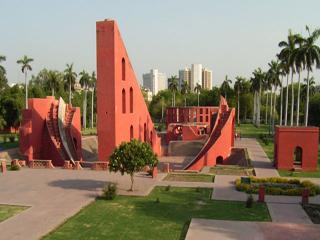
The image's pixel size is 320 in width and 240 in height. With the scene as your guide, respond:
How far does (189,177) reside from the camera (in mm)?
25031

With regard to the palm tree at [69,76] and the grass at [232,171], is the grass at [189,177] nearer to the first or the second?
the grass at [232,171]

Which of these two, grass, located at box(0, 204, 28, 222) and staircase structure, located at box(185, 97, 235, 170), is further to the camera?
staircase structure, located at box(185, 97, 235, 170)

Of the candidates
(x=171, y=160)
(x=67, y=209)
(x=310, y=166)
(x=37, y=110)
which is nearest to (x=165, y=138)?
(x=171, y=160)

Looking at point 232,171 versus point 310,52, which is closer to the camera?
point 232,171

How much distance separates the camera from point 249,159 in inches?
1286

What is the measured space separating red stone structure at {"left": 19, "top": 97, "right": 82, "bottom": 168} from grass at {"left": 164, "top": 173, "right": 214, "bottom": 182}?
9489mm

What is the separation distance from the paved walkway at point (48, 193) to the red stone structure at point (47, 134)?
4.25 metres

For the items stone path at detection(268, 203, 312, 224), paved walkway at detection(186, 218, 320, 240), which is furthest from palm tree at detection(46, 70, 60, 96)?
paved walkway at detection(186, 218, 320, 240)

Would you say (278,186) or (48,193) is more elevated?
(278,186)

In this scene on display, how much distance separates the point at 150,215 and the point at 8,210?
667cm

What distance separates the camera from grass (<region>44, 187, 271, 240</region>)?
14.3 metres

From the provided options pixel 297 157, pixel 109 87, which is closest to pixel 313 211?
pixel 109 87

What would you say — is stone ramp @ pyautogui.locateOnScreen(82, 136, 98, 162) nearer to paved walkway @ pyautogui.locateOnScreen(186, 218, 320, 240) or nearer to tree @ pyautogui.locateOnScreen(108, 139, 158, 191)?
tree @ pyautogui.locateOnScreen(108, 139, 158, 191)

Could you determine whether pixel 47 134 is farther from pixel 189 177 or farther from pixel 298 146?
pixel 298 146
